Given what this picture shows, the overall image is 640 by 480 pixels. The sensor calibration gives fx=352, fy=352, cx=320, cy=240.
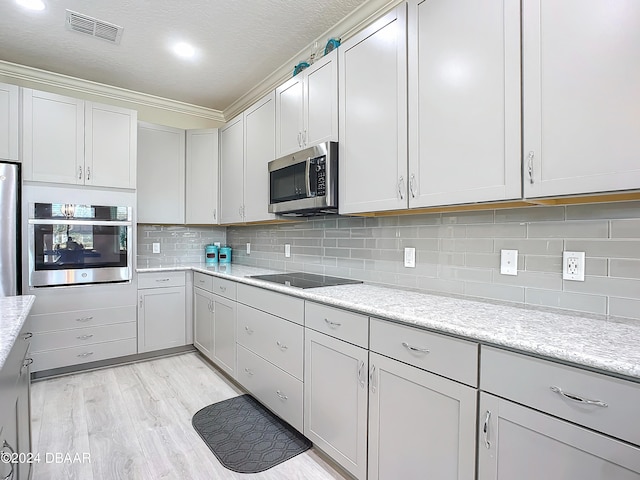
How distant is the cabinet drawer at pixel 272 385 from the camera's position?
6.82 ft

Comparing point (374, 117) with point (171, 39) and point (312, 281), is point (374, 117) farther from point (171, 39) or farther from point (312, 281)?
point (171, 39)

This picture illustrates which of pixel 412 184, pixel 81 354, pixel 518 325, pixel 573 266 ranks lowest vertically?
pixel 81 354

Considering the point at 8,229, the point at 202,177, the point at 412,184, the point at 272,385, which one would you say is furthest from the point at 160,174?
the point at 412,184

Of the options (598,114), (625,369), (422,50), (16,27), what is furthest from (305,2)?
(625,369)

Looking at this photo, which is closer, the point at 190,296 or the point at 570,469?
the point at 570,469

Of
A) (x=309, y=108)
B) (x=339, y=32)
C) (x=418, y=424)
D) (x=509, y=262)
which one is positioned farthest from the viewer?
(x=339, y=32)

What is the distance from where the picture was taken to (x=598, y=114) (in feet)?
3.79

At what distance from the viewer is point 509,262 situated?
5.49ft

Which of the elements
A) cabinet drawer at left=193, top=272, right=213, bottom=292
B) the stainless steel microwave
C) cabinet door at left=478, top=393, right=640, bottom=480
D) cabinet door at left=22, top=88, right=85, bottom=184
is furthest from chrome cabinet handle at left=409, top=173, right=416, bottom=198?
cabinet door at left=22, top=88, right=85, bottom=184

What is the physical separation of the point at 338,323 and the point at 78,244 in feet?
8.39

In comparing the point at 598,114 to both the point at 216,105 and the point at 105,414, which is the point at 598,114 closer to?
the point at 105,414

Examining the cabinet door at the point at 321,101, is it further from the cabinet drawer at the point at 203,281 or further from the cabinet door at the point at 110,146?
the cabinet door at the point at 110,146

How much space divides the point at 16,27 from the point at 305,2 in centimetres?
218

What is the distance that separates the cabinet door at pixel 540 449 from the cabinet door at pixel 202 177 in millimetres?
3305
